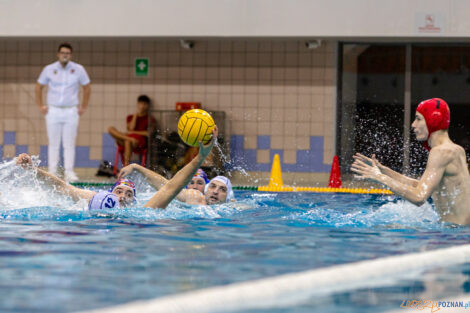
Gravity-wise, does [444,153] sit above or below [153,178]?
above

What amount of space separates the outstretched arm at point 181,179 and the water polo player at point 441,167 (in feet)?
3.15

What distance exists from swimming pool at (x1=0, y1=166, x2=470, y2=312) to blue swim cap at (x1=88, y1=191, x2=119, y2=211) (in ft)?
0.33

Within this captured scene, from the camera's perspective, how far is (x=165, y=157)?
37.2 ft

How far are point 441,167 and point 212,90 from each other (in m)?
7.56

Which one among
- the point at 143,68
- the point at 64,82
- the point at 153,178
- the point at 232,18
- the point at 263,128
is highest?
the point at 232,18

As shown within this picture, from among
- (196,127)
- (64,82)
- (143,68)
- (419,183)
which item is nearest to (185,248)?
(196,127)

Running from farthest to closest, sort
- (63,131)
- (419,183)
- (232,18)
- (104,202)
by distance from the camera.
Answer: (232,18)
(63,131)
(104,202)
(419,183)

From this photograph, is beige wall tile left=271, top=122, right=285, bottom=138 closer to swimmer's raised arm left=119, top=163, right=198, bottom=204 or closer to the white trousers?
the white trousers

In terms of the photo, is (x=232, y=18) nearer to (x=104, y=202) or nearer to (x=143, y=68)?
(x=143, y=68)


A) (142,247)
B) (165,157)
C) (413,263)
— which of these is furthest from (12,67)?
(413,263)

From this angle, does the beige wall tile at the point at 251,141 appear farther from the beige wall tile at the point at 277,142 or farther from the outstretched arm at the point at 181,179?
the outstretched arm at the point at 181,179

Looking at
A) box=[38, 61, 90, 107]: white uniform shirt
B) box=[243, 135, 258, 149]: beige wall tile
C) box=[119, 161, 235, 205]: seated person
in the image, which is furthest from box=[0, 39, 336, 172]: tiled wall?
box=[119, 161, 235, 205]: seated person

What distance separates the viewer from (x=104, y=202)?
5.58 metres

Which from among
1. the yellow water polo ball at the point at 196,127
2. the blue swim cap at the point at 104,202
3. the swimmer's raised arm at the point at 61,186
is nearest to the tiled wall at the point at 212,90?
the swimmer's raised arm at the point at 61,186
